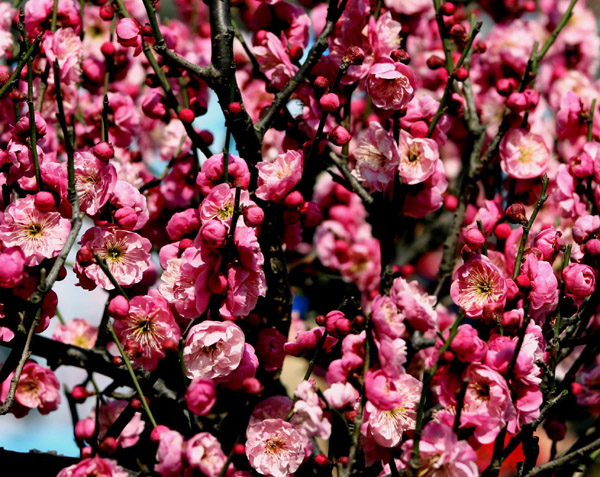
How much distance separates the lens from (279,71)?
1401 mm

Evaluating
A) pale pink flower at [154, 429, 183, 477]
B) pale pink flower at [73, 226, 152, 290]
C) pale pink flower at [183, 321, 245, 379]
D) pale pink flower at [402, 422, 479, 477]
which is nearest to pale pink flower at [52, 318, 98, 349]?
pale pink flower at [73, 226, 152, 290]

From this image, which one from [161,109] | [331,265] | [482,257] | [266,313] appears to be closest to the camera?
[482,257]

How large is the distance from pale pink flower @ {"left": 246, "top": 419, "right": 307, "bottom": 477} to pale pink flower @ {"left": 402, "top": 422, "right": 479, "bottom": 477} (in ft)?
0.63

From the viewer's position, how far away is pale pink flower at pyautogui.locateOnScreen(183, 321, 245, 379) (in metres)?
1.11

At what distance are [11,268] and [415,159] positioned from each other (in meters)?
0.74

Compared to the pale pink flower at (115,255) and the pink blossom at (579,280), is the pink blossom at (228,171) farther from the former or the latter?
the pink blossom at (579,280)

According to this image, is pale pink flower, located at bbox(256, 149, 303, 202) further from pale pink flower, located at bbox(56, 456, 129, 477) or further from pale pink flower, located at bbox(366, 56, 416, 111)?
pale pink flower, located at bbox(56, 456, 129, 477)

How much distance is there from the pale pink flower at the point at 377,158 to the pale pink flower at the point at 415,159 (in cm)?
3

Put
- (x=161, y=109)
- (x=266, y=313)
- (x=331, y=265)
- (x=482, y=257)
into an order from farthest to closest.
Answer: (x=331, y=265) → (x=161, y=109) → (x=266, y=313) → (x=482, y=257)

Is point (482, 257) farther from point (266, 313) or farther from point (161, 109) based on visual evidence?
point (161, 109)

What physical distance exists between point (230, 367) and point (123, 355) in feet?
0.55

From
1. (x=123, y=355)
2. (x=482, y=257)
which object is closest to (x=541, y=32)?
(x=482, y=257)

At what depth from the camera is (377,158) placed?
1353 mm

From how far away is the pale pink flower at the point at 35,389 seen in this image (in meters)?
1.39
